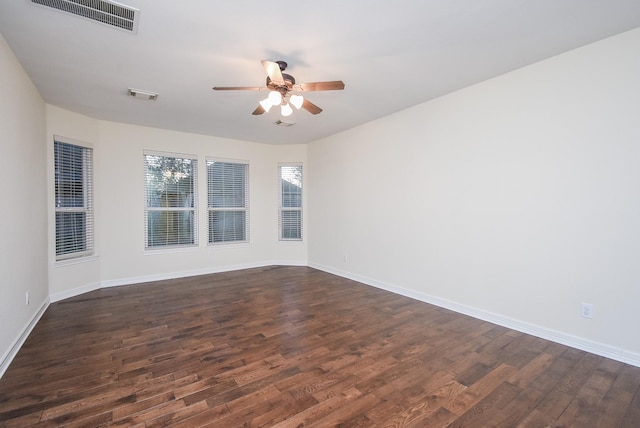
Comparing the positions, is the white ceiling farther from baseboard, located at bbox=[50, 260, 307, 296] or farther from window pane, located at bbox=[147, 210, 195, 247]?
baseboard, located at bbox=[50, 260, 307, 296]

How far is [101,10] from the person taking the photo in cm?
205

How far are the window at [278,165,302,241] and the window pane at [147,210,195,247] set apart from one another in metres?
1.82

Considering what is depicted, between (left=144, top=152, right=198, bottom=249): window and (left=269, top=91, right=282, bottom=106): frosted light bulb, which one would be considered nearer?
(left=269, top=91, right=282, bottom=106): frosted light bulb

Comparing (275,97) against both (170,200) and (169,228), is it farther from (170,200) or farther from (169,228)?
(169,228)

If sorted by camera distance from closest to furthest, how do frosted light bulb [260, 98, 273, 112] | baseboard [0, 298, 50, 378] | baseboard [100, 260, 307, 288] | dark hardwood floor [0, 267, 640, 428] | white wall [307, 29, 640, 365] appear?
dark hardwood floor [0, 267, 640, 428] < baseboard [0, 298, 50, 378] < white wall [307, 29, 640, 365] < frosted light bulb [260, 98, 273, 112] < baseboard [100, 260, 307, 288]

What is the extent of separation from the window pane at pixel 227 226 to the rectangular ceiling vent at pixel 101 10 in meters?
3.83

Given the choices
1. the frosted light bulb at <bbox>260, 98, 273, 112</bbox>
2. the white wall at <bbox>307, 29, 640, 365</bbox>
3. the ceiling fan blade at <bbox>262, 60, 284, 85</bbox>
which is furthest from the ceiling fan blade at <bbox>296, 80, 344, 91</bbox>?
the white wall at <bbox>307, 29, 640, 365</bbox>

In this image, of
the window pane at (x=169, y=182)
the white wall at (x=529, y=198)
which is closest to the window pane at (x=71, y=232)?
the window pane at (x=169, y=182)

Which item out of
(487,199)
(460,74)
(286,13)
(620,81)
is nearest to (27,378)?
(286,13)

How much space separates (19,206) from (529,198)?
486 cm

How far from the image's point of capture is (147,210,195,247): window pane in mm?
5125

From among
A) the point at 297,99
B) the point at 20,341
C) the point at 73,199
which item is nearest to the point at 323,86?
the point at 297,99

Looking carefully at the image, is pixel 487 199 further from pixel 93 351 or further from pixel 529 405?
pixel 93 351

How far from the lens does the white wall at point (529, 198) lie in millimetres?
2426
